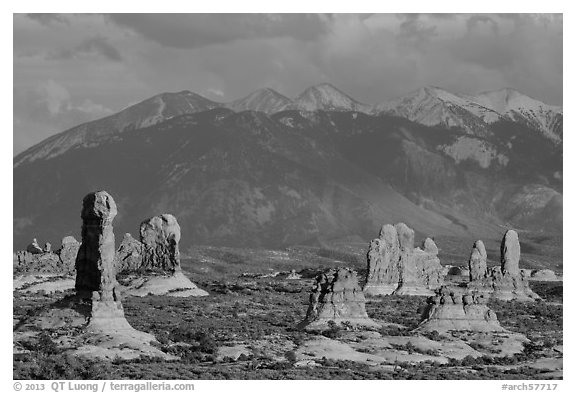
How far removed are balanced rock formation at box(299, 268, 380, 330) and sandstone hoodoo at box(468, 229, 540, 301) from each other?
145 feet

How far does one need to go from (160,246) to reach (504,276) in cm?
3602

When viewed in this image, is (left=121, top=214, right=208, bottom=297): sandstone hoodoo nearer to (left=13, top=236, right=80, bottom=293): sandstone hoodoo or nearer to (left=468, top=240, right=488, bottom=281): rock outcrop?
(left=13, top=236, right=80, bottom=293): sandstone hoodoo

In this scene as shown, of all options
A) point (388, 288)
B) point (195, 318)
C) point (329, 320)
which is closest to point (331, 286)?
point (329, 320)

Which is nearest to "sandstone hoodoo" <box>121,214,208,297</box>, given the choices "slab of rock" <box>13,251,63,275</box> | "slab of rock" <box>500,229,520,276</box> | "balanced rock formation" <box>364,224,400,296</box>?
"slab of rock" <box>13,251,63,275</box>

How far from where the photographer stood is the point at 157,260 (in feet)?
478

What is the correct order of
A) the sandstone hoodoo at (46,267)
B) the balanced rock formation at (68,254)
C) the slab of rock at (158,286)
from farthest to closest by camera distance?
1. the balanced rock formation at (68,254)
2. the sandstone hoodoo at (46,267)
3. the slab of rock at (158,286)

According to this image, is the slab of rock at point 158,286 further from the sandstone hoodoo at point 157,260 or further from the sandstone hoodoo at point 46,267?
the sandstone hoodoo at point 46,267

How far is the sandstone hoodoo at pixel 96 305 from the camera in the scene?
84.9 metres

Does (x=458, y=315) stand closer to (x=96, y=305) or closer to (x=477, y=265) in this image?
(x=96, y=305)

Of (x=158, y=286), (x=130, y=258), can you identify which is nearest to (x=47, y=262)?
(x=130, y=258)

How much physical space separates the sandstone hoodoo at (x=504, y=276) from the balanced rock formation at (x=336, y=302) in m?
44.3

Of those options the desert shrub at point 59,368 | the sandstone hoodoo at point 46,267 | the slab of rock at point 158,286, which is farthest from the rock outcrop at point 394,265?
the desert shrub at point 59,368

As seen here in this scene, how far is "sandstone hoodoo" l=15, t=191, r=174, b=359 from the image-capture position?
279 feet

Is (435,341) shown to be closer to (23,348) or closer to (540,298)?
(23,348)
